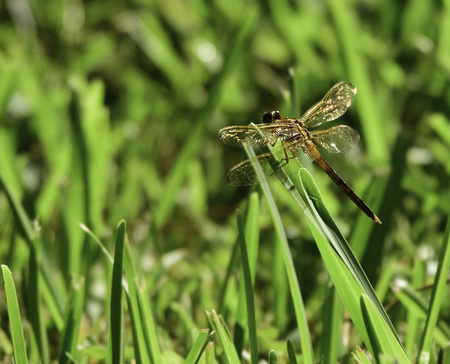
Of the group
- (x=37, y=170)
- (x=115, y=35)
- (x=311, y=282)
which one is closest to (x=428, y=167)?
(x=311, y=282)

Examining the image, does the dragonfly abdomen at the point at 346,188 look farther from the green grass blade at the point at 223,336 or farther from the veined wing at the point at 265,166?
the green grass blade at the point at 223,336

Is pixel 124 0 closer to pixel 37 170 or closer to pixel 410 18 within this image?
pixel 37 170

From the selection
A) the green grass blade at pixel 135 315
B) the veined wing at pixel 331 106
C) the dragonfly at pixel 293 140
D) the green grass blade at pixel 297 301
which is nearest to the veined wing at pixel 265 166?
the dragonfly at pixel 293 140

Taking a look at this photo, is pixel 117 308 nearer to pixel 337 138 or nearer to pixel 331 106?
pixel 337 138

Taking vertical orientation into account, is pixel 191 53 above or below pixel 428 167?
above

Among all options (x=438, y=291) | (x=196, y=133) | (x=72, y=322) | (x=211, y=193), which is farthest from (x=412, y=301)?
(x=211, y=193)
